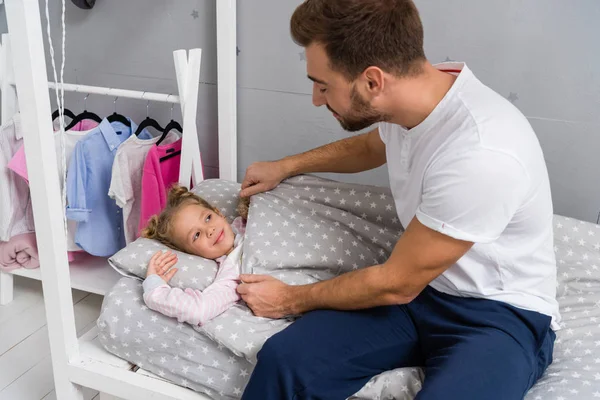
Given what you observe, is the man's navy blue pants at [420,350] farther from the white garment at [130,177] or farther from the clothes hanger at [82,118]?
the clothes hanger at [82,118]

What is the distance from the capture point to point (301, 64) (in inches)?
74.9

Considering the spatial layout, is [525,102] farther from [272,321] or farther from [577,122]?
[272,321]

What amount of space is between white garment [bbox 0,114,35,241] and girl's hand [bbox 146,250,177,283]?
0.75 metres

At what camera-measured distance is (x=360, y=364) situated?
1.18 meters

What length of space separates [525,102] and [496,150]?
30.3 inches

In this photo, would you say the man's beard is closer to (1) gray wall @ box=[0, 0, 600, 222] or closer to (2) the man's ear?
(2) the man's ear

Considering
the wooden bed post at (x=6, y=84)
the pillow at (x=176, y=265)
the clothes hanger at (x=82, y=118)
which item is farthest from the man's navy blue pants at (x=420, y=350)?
the wooden bed post at (x=6, y=84)

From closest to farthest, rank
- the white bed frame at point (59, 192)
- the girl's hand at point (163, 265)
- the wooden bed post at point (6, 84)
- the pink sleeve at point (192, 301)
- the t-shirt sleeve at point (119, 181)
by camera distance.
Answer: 1. the white bed frame at point (59, 192)
2. the pink sleeve at point (192, 301)
3. the girl's hand at point (163, 265)
4. the t-shirt sleeve at point (119, 181)
5. the wooden bed post at point (6, 84)

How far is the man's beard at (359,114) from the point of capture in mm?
1166

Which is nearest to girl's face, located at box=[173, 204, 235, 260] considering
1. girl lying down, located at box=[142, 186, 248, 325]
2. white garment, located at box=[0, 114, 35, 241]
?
girl lying down, located at box=[142, 186, 248, 325]

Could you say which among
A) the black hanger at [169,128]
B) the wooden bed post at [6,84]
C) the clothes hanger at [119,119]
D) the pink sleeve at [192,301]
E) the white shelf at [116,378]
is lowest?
the white shelf at [116,378]

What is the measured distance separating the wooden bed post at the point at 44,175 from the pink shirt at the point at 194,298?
0.21 metres

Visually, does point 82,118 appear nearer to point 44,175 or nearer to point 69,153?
point 69,153

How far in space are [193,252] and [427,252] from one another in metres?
0.64
